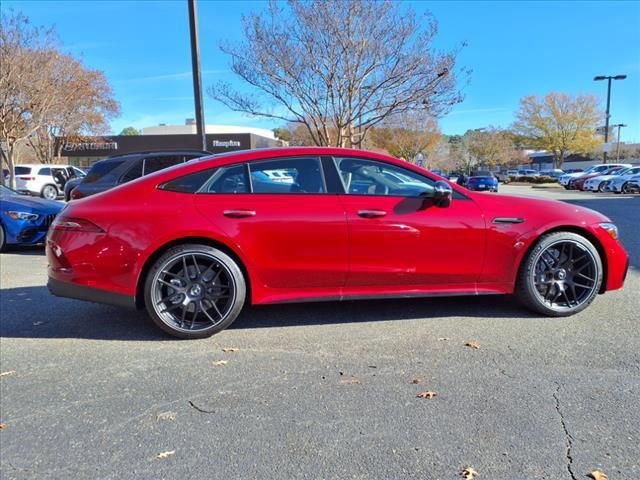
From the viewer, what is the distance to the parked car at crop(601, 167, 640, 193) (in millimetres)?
24844

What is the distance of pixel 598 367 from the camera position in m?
3.17

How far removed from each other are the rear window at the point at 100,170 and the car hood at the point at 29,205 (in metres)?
0.91

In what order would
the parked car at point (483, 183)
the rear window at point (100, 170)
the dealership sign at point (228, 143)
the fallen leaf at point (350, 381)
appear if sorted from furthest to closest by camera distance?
the dealership sign at point (228, 143) → the parked car at point (483, 183) → the rear window at point (100, 170) → the fallen leaf at point (350, 381)

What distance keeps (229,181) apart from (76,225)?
4.14 feet

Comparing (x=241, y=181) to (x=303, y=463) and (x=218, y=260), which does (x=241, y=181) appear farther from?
(x=303, y=463)

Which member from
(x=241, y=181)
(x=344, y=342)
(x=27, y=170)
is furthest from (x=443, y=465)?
(x=27, y=170)

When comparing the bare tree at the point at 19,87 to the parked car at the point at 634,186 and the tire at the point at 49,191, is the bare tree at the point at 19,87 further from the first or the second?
the parked car at the point at 634,186

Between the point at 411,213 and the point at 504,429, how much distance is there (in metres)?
1.89

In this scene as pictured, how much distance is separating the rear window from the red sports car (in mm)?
4179

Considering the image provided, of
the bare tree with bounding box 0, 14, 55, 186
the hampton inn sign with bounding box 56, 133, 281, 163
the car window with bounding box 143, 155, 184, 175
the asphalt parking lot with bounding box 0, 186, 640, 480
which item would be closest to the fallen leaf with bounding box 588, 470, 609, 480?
the asphalt parking lot with bounding box 0, 186, 640, 480

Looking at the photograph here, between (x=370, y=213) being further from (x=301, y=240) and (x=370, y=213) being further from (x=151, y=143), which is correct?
(x=151, y=143)

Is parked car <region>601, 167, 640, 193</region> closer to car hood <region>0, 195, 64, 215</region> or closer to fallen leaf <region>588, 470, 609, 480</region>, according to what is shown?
car hood <region>0, 195, 64, 215</region>

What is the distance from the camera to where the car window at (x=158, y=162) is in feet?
26.3

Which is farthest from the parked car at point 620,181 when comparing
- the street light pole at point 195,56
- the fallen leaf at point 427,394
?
the fallen leaf at point 427,394
